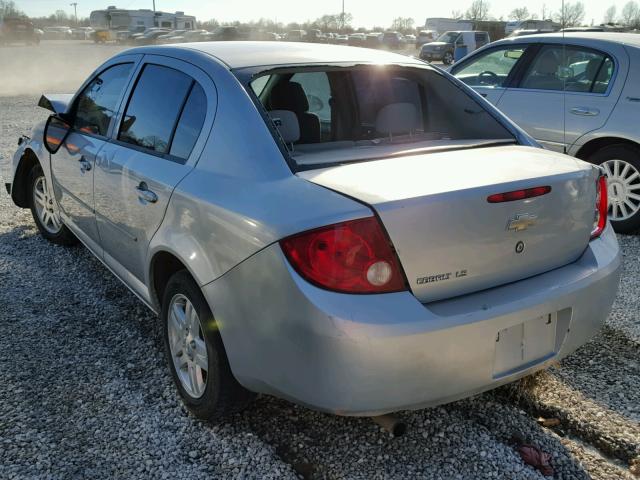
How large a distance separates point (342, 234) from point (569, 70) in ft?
15.7

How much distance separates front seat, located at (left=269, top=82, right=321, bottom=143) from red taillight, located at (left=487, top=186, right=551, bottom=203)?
1348 millimetres

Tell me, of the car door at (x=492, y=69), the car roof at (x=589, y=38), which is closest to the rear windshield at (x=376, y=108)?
the car roof at (x=589, y=38)

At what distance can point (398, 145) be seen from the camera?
9.95 feet

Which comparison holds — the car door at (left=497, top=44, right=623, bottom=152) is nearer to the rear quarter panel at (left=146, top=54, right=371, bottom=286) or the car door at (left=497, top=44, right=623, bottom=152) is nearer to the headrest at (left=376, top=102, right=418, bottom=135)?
the headrest at (left=376, top=102, right=418, bottom=135)

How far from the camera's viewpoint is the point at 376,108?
12.0 feet

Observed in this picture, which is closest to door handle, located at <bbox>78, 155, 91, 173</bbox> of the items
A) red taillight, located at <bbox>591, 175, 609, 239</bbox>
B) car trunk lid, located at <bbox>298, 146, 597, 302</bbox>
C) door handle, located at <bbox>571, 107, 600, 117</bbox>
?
car trunk lid, located at <bbox>298, 146, 597, 302</bbox>

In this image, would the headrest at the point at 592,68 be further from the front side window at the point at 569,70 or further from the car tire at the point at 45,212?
the car tire at the point at 45,212

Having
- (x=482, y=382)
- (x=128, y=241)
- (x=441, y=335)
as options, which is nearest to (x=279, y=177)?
(x=441, y=335)

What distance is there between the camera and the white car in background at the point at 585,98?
18.0ft

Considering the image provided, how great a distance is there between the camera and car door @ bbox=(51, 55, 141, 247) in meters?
3.73

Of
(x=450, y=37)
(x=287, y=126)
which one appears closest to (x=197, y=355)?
(x=287, y=126)

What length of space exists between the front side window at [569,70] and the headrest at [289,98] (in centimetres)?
336

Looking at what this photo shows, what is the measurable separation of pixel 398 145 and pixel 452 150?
0.96ft

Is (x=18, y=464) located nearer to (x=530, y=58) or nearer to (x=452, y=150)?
(x=452, y=150)
